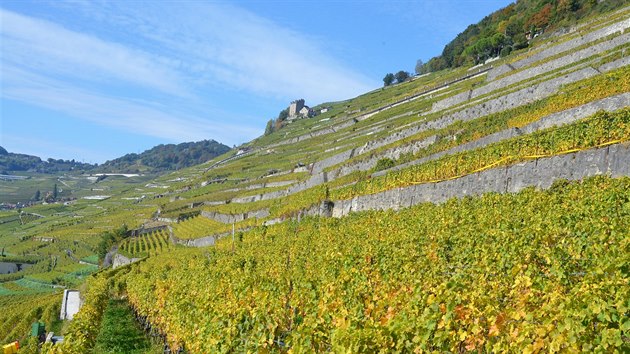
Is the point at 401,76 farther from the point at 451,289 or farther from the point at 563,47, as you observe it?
the point at 451,289

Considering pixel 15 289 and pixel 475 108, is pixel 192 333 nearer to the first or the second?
pixel 475 108

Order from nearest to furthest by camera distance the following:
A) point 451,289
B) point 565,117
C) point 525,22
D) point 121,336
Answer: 1. point 451,289
2. point 121,336
3. point 565,117
4. point 525,22

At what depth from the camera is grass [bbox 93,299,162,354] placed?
19.9m

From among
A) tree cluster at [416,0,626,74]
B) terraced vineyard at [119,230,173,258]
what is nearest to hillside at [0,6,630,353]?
terraced vineyard at [119,230,173,258]

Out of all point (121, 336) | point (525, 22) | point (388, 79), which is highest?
point (388, 79)

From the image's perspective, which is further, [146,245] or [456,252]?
[146,245]

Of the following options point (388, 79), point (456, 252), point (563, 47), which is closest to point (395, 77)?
point (388, 79)

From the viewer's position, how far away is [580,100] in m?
27.1

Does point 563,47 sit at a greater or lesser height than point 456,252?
greater

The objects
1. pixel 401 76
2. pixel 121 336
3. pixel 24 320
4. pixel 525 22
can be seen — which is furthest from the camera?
pixel 401 76

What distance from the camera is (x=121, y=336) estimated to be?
909 inches

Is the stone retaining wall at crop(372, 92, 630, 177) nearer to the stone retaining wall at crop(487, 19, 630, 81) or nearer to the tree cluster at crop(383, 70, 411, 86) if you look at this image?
the stone retaining wall at crop(487, 19, 630, 81)

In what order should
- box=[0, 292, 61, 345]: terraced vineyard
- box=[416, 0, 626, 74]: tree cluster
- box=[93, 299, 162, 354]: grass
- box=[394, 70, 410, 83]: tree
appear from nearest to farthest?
box=[93, 299, 162, 354]: grass, box=[0, 292, 61, 345]: terraced vineyard, box=[416, 0, 626, 74]: tree cluster, box=[394, 70, 410, 83]: tree

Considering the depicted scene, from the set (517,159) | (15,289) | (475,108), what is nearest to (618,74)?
(517,159)
